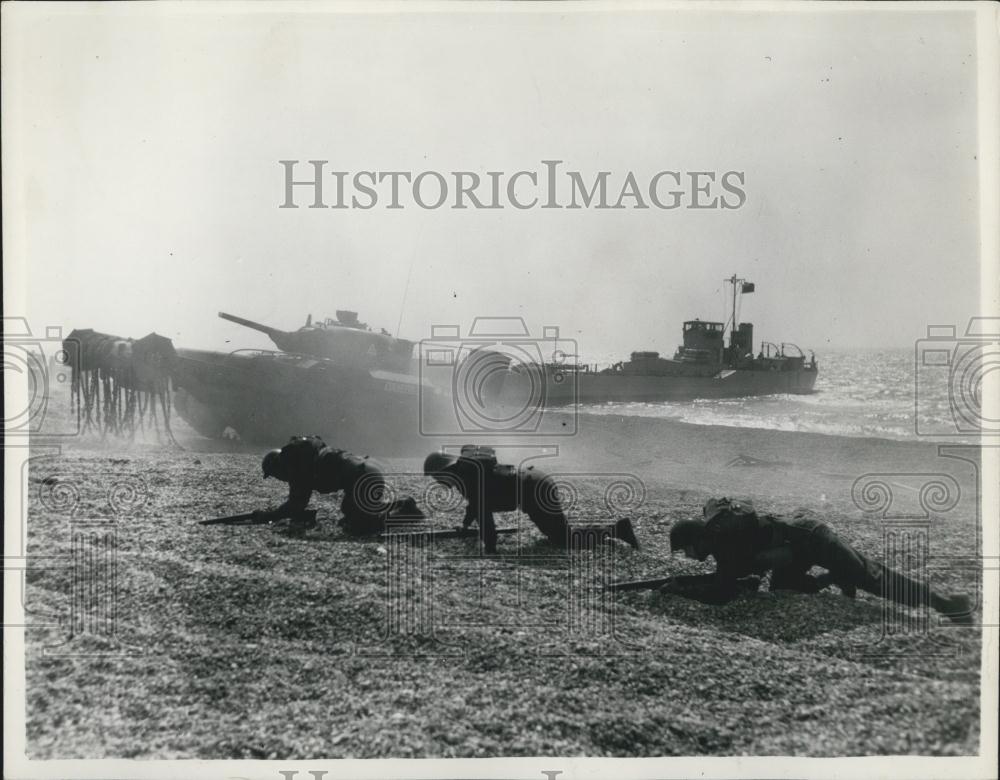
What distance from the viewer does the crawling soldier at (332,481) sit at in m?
A: 6.92

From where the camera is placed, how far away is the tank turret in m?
11.9

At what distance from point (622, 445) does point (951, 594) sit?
820 cm

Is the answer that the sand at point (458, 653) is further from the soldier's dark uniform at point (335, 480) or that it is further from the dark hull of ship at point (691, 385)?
the dark hull of ship at point (691, 385)

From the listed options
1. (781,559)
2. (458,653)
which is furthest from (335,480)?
(781,559)

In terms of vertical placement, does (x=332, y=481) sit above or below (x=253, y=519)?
above

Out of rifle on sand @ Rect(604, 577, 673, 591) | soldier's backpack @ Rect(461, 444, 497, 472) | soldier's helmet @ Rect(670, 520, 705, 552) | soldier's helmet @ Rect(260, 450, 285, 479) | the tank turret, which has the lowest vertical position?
rifle on sand @ Rect(604, 577, 673, 591)

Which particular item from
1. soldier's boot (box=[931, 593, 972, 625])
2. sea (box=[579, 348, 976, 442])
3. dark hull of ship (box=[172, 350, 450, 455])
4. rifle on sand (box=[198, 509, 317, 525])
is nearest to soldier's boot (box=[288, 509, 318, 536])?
rifle on sand (box=[198, 509, 317, 525])

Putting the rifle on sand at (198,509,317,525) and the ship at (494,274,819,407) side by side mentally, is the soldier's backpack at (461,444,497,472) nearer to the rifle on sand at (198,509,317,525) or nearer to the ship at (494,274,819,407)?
the rifle on sand at (198,509,317,525)

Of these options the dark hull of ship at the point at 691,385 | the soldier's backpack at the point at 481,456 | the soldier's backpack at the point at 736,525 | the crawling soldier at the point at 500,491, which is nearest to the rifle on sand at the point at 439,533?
the crawling soldier at the point at 500,491

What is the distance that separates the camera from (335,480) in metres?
7.03

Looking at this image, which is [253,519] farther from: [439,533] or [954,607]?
[954,607]

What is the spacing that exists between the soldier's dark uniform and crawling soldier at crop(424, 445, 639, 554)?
0.84 m

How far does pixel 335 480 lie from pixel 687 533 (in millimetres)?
3643

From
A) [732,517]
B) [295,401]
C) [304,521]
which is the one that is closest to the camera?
[732,517]
